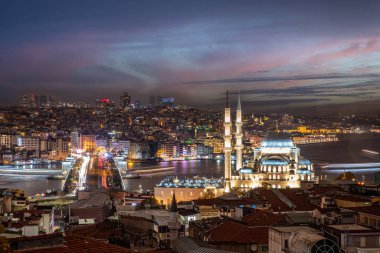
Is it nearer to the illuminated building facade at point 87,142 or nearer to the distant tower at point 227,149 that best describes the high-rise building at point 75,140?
the illuminated building facade at point 87,142

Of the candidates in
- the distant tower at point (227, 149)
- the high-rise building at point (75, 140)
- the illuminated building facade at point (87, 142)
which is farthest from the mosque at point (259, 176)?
the illuminated building facade at point (87, 142)

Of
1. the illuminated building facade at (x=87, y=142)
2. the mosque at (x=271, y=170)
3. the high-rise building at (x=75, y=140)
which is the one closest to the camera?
the mosque at (x=271, y=170)

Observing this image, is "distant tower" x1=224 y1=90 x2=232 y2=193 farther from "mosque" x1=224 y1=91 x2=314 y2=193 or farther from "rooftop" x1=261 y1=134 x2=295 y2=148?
"rooftop" x1=261 y1=134 x2=295 y2=148

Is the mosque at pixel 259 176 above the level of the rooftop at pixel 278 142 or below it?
below

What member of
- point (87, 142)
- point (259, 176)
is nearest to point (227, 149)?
point (259, 176)

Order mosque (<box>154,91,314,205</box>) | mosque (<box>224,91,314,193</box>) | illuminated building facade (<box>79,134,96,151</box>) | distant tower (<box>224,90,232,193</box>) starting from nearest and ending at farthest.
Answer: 1. mosque (<box>154,91,314,205</box>)
2. mosque (<box>224,91,314,193</box>)
3. distant tower (<box>224,90,232,193</box>)
4. illuminated building facade (<box>79,134,96,151</box>)

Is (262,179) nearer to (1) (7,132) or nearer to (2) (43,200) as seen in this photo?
(2) (43,200)

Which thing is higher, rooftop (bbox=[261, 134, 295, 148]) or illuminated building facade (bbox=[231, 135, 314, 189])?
rooftop (bbox=[261, 134, 295, 148])

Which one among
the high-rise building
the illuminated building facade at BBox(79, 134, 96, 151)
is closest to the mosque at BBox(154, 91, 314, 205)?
the high-rise building

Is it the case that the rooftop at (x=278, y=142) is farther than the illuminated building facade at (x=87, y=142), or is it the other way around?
the illuminated building facade at (x=87, y=142)

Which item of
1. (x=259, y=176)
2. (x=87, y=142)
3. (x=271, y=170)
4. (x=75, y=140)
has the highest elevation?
(x=75, y=140)

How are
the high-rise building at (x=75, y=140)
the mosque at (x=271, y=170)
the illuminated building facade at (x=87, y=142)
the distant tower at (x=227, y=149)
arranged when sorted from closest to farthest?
the mosque at (x=271, y=170) → the distant tower at (x=227, y=149) → the high-rise building at (x=75, y=140) → the illuminated building facade at (x=87, y=142)

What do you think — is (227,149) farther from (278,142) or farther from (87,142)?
(87,142)
